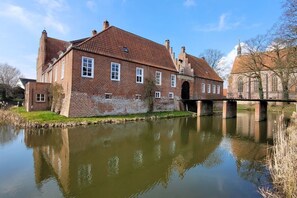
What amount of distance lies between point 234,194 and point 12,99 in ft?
139

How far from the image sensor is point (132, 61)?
19.9 meters

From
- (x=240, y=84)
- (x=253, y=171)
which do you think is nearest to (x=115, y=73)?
(x=253, y=171)

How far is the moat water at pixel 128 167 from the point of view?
4.57m

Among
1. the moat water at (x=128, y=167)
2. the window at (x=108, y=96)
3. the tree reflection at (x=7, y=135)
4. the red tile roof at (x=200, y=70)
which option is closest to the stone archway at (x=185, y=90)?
the red tile roof at (x=200, y=70)

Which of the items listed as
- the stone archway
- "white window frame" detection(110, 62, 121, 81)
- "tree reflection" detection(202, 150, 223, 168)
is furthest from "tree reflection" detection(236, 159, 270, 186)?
the stone archway

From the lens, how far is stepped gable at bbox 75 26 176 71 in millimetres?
17516

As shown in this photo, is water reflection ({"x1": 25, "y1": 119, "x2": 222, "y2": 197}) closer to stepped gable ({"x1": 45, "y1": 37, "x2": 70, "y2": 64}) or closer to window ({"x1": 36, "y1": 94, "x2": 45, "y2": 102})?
window ({"x1": 36, "y1": 94, "x2": 45, "y2": 102})

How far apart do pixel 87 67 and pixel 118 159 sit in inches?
454

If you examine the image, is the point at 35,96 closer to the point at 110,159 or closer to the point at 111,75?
the point at 111,75

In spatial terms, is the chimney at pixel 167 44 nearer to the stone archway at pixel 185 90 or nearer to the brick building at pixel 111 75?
the brick building at pixel 111 75

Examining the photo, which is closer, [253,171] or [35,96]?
[253,171]

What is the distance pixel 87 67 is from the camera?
16.5m

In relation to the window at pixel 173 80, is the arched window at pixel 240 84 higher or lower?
higher

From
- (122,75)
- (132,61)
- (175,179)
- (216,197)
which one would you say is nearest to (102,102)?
(122,75)
